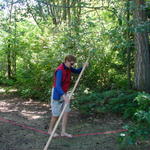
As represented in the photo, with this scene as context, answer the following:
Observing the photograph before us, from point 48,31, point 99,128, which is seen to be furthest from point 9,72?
point 99,128

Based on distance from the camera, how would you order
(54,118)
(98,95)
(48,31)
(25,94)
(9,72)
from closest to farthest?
(54,118) → (98,95) → (48,31) → (25,94) → (9,72)

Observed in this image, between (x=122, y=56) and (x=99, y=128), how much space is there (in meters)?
3.07

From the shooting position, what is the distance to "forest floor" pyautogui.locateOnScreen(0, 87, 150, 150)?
4.94 metres

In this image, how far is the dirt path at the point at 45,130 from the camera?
493cm

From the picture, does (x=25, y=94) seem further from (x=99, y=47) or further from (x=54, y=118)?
(x=54, y=118)

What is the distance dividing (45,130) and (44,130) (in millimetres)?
24

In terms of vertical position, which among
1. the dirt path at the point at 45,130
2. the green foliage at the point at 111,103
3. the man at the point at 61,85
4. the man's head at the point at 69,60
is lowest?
the dirt path at the point at 45,130

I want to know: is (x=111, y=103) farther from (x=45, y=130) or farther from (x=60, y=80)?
(x=60, y=80)

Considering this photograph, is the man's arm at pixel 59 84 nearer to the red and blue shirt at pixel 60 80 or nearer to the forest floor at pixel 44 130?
the red and blue shirt at pixel 60 80

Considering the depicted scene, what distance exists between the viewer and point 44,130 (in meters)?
6.05

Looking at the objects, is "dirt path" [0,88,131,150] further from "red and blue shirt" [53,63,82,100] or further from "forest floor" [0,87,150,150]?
"red and blue shirt" [53,63,82,100]

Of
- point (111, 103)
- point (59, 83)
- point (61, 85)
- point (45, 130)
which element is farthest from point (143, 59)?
point (45, 130)

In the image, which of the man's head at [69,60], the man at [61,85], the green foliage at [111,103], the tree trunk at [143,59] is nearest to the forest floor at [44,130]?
the green foliage at [111,103]

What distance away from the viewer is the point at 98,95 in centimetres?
667
